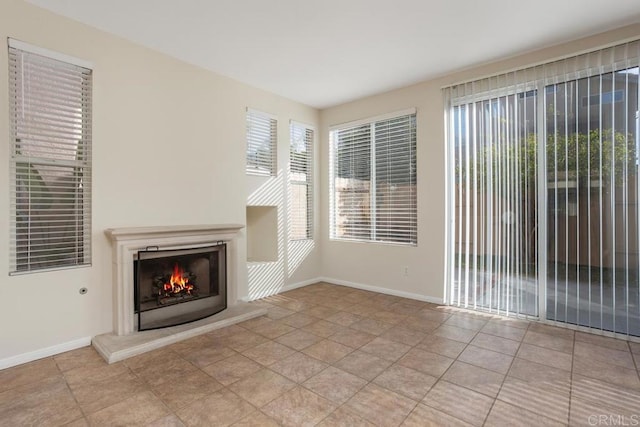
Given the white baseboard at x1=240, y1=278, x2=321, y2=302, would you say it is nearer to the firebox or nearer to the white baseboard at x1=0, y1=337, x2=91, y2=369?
the firebox

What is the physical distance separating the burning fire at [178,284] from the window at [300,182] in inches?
68.5

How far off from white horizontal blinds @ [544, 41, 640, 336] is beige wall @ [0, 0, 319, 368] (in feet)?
11.7

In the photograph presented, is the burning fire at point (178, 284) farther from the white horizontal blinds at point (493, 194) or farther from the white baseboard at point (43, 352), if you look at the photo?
the white horizontal blinds at point (493, 194)

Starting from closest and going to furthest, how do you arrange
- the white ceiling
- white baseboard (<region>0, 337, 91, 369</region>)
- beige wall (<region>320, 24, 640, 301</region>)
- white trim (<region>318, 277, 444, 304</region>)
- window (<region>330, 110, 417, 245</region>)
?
white baseboard (<region>0, 337, 91, 369</region>) < the white ceiling < beige wall (<region>320, 24, 640, 301</region>) < white trim (<region>318, 277, 444, 304</region>) < window (<region>330, 110, 417, 245</region>)

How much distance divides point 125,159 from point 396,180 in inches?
132

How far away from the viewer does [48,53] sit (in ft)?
9.01

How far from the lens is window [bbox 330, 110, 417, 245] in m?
4.49

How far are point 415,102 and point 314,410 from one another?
384 cm

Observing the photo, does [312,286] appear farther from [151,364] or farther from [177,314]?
[151,364]

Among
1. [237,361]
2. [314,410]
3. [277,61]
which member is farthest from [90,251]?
[277,61]

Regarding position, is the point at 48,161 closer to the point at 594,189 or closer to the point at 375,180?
the point at 375,180

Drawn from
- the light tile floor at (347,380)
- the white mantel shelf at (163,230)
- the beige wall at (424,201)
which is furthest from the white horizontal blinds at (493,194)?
the white mantel shelf at (163,230)

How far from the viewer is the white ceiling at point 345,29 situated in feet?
8.73

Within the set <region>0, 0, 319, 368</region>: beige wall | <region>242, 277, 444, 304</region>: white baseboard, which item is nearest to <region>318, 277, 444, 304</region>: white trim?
<region>242, 277, 444, 304</region>: white baseboard
